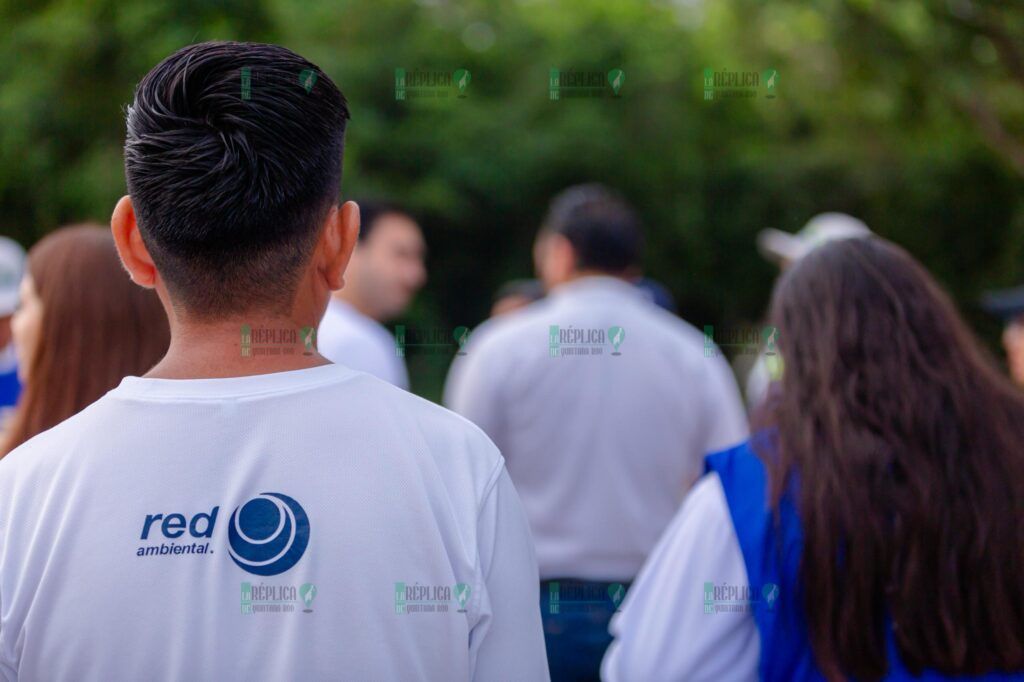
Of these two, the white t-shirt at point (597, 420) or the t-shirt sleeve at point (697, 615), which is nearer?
the t-shirt sleeve at point (697, 615)

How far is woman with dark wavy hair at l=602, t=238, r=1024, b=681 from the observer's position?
5.78ft

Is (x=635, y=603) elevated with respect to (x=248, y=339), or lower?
lower

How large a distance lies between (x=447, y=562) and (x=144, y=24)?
29.9ft

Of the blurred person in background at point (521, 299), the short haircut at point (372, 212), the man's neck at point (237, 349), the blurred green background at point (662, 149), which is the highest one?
the blurred green background at point (662, 149)

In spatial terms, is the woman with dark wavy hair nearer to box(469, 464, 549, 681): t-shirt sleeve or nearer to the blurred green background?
box(469, 464, 549, 681): t-shirt sleeve

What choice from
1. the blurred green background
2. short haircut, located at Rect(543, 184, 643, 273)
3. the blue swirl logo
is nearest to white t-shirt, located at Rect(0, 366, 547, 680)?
the blue swirl logo

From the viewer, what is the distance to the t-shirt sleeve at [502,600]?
51.2 inches

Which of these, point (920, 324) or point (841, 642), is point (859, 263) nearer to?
point (920, 324)

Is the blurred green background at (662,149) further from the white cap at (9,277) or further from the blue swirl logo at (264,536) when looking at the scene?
the blue swirl logo at (264,536)

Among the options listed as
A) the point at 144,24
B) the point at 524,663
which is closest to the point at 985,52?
the point at 144,24

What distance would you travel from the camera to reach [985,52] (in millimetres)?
11516

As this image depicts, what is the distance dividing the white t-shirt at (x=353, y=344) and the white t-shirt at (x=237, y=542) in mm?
2169

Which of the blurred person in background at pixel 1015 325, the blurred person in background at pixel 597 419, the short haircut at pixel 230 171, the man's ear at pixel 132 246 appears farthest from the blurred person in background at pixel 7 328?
the blurred person in background at pixel 1015 325

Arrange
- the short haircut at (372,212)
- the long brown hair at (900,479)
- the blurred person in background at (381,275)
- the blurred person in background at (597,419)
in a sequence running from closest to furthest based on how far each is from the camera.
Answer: the long brown hair at (900,479) < the blurred person in background at (597,419) < the blurred person in background at (381,275) < the short haircut at (372,212)
